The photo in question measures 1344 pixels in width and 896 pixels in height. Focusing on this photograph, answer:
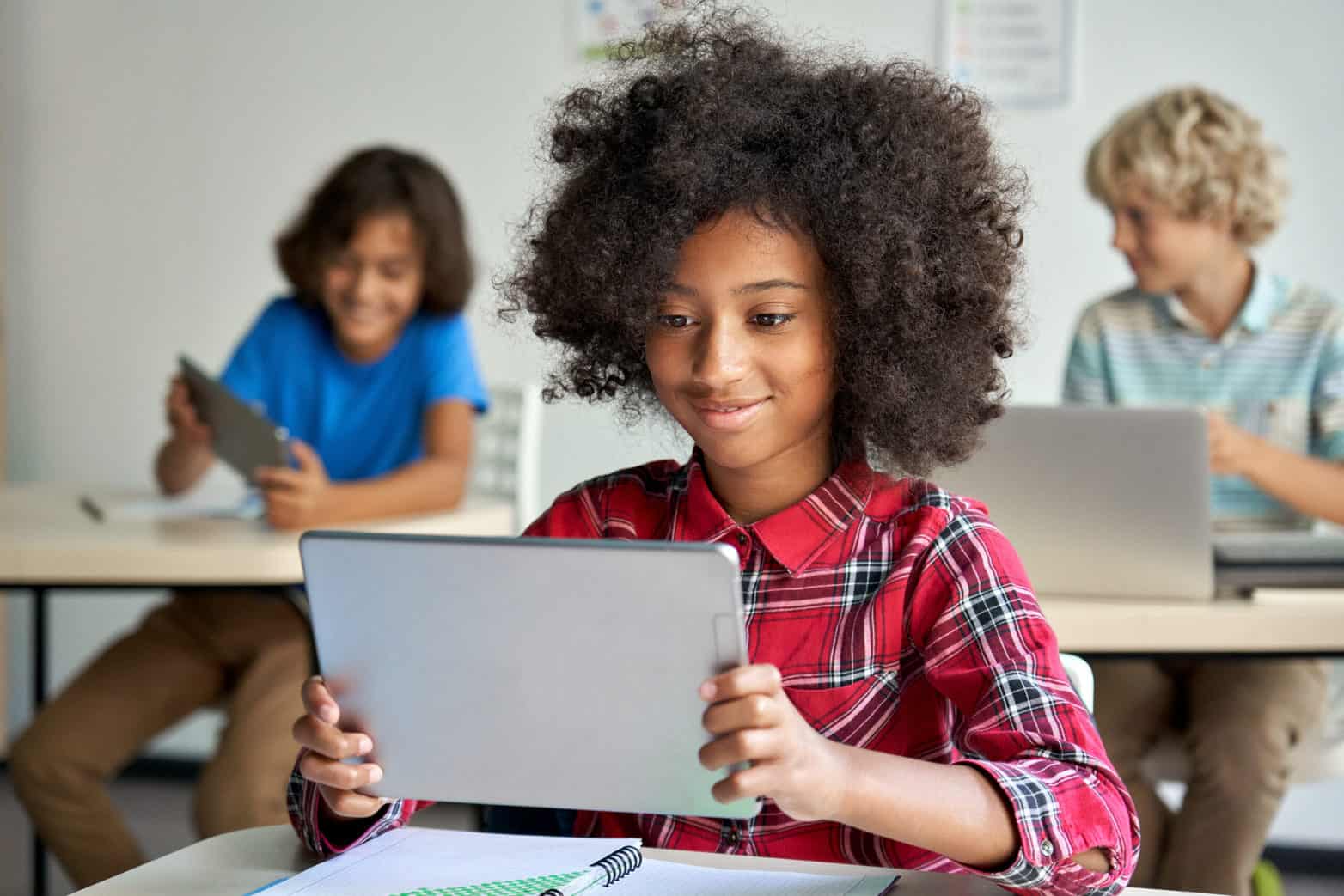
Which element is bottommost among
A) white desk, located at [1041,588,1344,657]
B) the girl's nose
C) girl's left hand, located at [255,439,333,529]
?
white desk, located at [1041,588,1344,657]

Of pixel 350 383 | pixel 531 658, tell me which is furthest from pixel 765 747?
pixel 350 383

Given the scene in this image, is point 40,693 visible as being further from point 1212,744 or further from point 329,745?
point 329,745

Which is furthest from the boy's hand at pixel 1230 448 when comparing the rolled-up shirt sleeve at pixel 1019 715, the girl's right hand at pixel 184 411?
the girl's right hand at pixel 184 411

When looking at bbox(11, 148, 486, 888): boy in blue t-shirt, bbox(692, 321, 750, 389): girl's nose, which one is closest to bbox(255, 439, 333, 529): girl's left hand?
bbox(11, 148, 486, 888): boy in blue t-shirt

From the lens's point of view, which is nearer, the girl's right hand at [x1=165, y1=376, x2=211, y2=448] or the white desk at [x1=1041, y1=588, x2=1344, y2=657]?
the white desk at [x1=1041, y1=588, x2=1344, y2=657]

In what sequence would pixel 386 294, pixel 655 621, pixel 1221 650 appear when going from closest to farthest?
pixel 655 621 → pixel 1221 650 → pixel 386 294

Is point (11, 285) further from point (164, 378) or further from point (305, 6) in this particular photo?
point (305, 6)

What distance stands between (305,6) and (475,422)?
50.1 inches

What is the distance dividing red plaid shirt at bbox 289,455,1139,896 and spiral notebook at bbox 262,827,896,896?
57mm

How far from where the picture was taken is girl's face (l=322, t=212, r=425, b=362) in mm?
2650

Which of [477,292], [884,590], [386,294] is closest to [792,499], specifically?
[884,590]

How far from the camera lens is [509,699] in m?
0.81

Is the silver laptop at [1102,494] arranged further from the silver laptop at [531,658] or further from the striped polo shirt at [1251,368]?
the silver laptop at [531,658]

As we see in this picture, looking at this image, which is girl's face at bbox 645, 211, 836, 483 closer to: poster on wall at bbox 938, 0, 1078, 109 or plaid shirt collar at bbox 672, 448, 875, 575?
plaid shirt collar at bbox 672, 448, 875, 575
